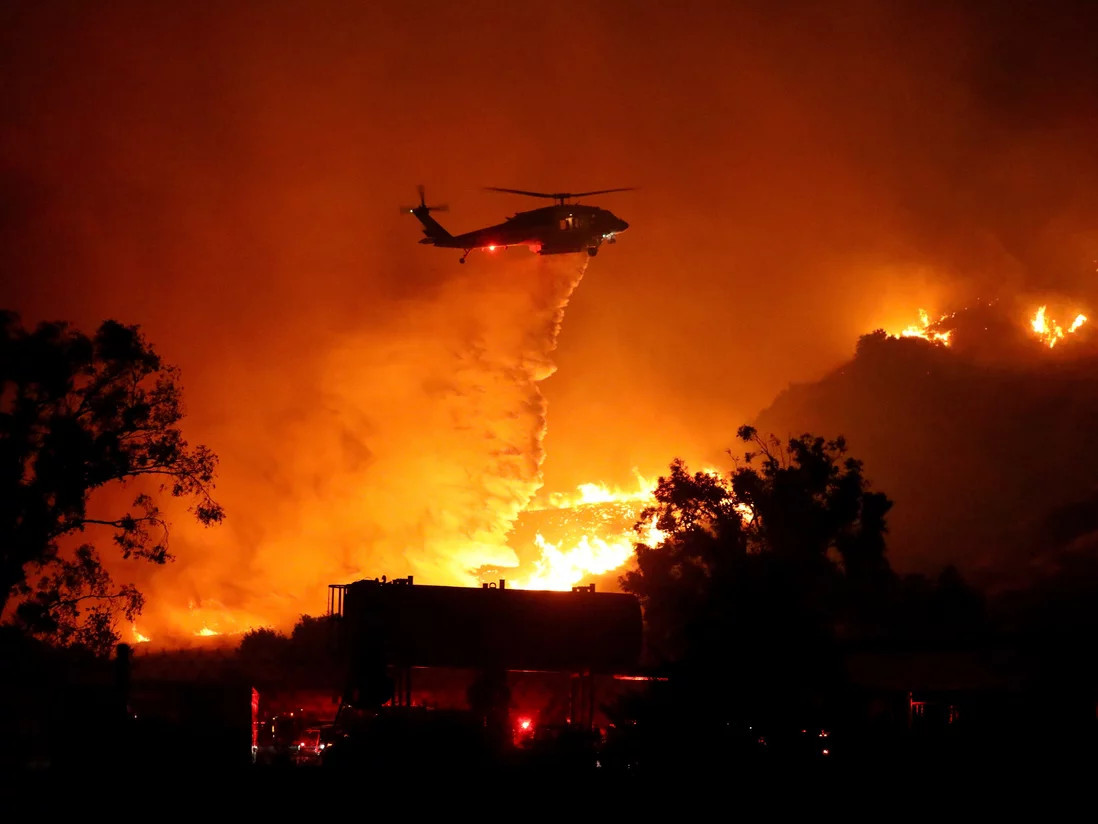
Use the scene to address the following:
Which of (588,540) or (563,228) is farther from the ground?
(563,228)

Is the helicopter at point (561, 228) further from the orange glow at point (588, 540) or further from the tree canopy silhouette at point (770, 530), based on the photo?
the orange glow at point (588, 540)

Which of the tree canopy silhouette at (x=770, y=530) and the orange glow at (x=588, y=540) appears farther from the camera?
the orange glow at (x=588, y=540)

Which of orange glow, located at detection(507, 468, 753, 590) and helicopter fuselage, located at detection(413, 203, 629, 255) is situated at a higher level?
helicopter fuselage, located at detection(413, 203, 629, 255)

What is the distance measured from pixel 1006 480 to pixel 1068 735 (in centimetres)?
9670

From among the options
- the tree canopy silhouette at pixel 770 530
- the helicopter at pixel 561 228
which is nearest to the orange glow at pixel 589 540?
the tree canopy silhouette at pixel 770 530

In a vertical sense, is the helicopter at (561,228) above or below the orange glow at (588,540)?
above

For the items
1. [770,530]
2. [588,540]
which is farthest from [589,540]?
[770,530]

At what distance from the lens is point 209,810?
20109mm

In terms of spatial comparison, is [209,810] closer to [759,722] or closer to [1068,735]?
[759,722]

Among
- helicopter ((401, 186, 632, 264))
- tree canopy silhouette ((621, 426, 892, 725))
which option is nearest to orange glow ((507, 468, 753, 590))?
tree canopy silhouette ((621, 426, 892, 725))

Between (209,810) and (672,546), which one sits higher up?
(672,546)

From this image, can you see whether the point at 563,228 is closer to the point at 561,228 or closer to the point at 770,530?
the point at 561,228

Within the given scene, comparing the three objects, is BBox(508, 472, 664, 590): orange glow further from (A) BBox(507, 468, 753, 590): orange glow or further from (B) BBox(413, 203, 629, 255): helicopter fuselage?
(B) BBox(413, 203, 629, 255): helicopter fuselage

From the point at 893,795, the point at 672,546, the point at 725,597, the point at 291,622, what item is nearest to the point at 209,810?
the point at 893,795
